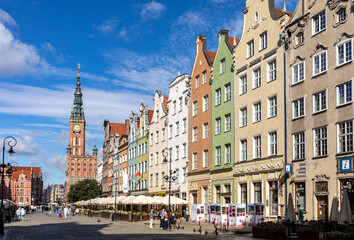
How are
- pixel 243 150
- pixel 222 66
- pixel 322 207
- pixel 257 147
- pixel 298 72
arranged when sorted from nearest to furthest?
pixel 322 207 → pixel 298 72 → pixel 257 147 → pixel 243 150 → pixel 222 66

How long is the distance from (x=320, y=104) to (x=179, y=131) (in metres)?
26.5

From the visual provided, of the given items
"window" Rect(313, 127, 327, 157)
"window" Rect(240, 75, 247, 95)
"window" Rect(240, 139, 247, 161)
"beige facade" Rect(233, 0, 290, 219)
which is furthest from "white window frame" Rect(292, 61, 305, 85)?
"window" Rect(240, 139, 247, 161)

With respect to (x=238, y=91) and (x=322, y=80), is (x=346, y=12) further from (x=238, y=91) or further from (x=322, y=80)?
(x=238, y=91)

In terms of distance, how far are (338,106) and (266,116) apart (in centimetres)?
854

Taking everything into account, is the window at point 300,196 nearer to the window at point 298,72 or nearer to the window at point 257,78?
the window at point 298,72

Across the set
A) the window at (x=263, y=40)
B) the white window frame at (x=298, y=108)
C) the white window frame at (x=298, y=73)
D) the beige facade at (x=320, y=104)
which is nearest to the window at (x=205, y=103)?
the window at (x=263, y=40)

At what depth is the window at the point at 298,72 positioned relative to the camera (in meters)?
33.8

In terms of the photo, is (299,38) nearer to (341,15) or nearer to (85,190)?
(341,15)

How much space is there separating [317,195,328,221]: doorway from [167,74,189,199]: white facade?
22860mm

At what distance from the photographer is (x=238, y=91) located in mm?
42406

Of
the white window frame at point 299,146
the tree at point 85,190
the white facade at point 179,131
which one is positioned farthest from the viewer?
the tree at point 85,190

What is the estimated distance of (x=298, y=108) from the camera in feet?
111

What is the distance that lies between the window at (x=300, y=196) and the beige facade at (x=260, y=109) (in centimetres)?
136

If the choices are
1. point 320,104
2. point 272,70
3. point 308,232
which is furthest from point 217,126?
point 308,232
